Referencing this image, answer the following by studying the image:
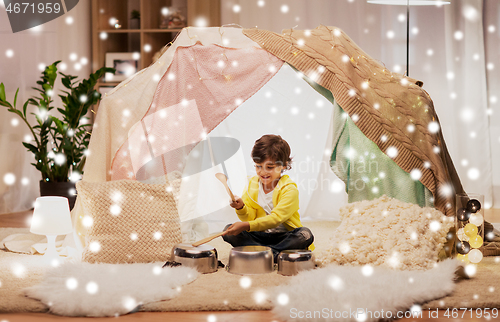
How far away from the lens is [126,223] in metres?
1.71

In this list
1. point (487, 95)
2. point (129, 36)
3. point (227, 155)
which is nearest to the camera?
point (227, 155)

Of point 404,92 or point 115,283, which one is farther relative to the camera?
point 404,92

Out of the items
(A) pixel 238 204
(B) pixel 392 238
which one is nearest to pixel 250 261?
(A) pixel 238 204

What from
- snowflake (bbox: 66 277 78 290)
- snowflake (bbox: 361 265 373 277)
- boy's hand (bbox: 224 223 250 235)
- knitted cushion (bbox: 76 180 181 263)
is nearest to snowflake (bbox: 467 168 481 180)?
snowflake (bbox: 361 265 373 277)

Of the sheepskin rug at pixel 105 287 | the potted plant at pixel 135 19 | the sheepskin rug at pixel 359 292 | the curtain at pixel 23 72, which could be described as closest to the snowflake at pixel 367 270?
the sheepskin rug at pixel 359 292

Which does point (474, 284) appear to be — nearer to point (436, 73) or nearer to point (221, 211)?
point (221, 211)

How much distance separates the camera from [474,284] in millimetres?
1484

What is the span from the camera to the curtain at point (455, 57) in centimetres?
320

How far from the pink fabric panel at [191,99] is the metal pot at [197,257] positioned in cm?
40

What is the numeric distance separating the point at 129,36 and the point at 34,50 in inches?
29.0

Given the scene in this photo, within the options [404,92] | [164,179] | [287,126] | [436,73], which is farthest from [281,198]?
[436,73]

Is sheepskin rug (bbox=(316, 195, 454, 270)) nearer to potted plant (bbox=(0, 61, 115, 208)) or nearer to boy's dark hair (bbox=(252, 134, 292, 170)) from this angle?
boy's dark hair (bbox=(252, 134, 292, 170))

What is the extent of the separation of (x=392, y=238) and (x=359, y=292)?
0.36m

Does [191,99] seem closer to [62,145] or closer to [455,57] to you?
[62,145]
